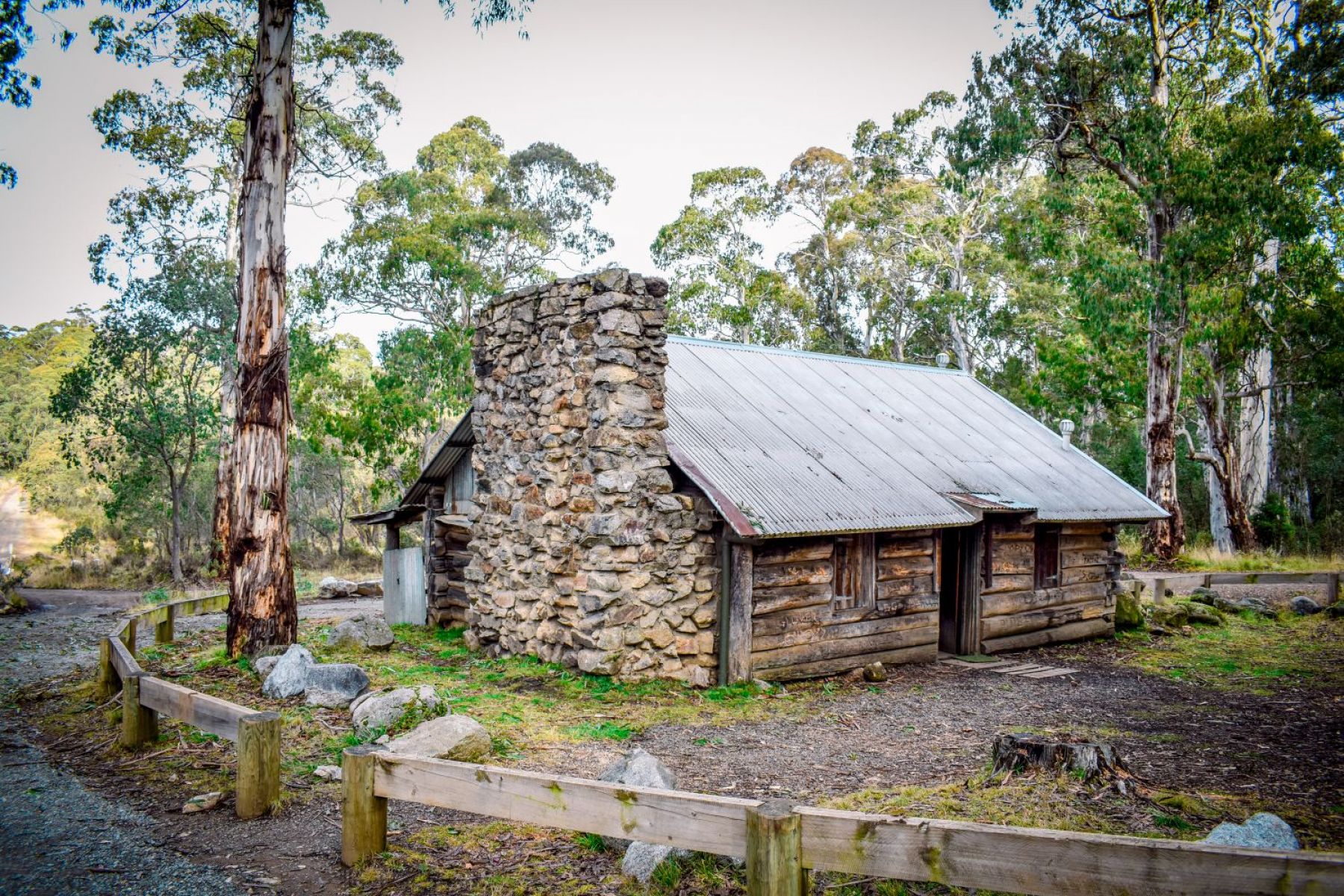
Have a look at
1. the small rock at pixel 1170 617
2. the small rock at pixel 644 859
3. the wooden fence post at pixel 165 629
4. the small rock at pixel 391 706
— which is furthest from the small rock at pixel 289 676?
the small rock at pixel 1170 617

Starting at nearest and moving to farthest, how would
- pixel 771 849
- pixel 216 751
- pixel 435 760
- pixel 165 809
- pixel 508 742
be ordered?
1. pixel 771 849
2. pixel 435 760
3. pixel 165 809
4. pixel 216 751
5. pixel 508 742

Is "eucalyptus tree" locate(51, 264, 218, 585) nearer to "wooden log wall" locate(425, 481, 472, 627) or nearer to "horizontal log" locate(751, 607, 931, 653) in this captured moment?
"wooden log wall" locate(425, 481, 472, 627)

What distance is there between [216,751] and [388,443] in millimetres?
18935

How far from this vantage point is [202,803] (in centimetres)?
600

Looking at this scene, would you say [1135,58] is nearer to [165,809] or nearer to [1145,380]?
[1145,380]

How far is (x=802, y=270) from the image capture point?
121 ft

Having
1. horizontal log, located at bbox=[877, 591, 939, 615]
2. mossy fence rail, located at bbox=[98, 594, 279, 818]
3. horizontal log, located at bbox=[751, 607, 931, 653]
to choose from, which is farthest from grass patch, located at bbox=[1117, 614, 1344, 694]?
mossy fence rail, located at bbox=[98, 594, 279, 818]

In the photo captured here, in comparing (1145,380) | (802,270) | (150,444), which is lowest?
(150,444)

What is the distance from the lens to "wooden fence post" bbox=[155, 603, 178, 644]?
40.4 feet

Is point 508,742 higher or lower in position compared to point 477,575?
lower

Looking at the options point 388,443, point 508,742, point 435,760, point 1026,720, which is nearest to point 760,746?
point 508,742

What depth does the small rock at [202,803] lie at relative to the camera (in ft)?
19.5

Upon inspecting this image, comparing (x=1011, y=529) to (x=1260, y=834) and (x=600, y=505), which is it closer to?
(x=600, y=505)

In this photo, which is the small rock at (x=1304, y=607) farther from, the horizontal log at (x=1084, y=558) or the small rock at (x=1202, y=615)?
the horizontal log at (x=1084, y=558)
